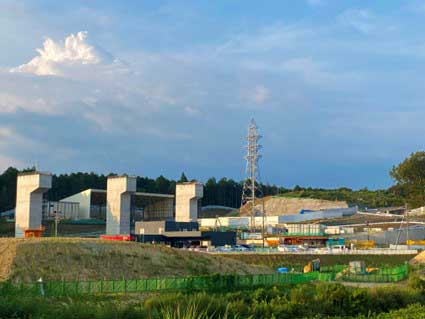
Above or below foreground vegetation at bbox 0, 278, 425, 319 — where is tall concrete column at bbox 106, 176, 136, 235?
above

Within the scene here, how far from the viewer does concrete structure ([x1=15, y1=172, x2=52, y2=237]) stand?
9762 cm

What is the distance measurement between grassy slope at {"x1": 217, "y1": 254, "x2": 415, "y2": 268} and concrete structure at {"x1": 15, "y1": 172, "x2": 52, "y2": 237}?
3324 cm

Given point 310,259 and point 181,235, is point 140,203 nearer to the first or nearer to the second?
point 181,235

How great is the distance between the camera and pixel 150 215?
6029 inches

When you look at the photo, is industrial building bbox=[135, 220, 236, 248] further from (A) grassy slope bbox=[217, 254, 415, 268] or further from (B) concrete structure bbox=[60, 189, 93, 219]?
(B) concrete structure bbox=[60, 189, 93, 219]

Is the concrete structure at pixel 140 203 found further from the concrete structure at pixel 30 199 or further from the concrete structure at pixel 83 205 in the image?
the concrete structure at pixel 30 199

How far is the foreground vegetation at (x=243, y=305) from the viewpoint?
78.9ft

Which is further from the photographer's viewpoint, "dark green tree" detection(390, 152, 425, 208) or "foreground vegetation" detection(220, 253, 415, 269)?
"dark green tree" detection(390, 152, 425, 208)

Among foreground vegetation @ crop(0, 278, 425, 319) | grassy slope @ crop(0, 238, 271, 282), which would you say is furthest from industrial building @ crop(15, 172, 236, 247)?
foreground vegetation @ crop(0, 278, 425, 319)

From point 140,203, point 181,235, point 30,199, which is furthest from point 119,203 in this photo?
point 140,203

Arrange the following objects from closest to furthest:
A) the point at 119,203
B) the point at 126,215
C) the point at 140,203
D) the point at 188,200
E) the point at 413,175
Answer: the point at 119,203 < the point at 126,215 < the point at 188,200 < the point at 140,203 < the point at 413,175

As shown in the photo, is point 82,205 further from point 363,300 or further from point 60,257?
point 363,300

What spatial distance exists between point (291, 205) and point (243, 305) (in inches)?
6541

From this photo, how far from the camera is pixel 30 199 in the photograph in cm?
9838
